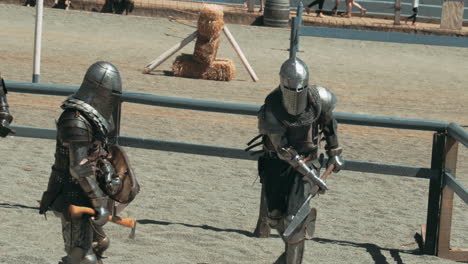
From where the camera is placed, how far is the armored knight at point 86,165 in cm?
614

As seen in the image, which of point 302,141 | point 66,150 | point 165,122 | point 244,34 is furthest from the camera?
point 244,34

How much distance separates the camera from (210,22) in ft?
58.1

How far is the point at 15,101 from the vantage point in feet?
46.2

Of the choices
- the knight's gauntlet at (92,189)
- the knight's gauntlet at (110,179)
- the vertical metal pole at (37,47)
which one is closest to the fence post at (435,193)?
the knight's gauntlet at (110,179)

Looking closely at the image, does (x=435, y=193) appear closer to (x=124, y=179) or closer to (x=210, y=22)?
(x=124, y=179)

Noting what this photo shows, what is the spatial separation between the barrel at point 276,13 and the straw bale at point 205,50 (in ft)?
26.0

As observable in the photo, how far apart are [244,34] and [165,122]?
35.7 ft

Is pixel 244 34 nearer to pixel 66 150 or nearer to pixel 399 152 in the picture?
pixel 399 152

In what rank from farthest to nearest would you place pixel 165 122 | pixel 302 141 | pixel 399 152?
1. pixel 165 122
2. pixel 399 152
3. pixel 302 141

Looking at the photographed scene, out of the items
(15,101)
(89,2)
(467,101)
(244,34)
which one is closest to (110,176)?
(15,101)

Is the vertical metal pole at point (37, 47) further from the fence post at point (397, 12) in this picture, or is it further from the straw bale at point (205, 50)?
the fence post at point (397, 12)

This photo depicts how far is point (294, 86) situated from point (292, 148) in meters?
0.45

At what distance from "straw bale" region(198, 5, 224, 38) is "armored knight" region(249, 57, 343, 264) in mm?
10565

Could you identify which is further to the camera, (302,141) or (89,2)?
(89,2)
